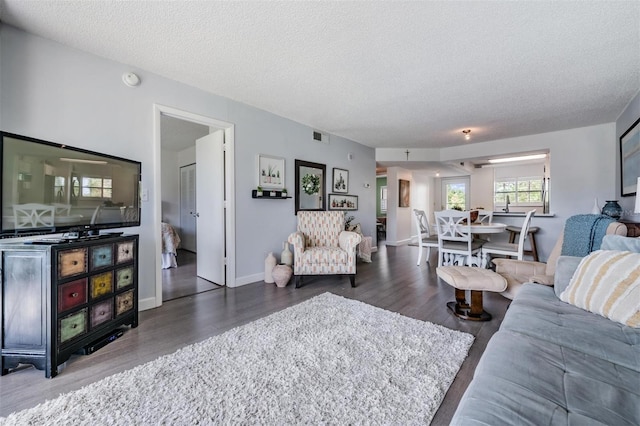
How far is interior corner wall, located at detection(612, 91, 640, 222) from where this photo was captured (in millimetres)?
3133

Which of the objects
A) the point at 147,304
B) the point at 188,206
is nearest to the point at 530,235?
the point at 147,304

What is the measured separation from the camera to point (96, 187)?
2002 mm

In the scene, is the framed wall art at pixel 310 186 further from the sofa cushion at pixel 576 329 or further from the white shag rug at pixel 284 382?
the sofa cushion at pixel 576 329

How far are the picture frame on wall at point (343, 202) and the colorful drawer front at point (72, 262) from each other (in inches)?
138

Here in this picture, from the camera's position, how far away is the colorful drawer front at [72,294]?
64.0 inches

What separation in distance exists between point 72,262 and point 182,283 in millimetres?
1923

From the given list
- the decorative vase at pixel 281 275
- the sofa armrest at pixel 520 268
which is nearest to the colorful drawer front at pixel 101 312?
the decorative vase at pixel 281 275

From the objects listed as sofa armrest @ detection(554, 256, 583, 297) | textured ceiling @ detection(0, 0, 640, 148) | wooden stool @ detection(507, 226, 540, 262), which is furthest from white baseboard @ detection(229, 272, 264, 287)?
wooden stool @ detection(507, 226, 540, 262)

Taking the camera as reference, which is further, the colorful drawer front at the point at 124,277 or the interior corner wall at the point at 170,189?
the interior corner wall at the point at 170,189

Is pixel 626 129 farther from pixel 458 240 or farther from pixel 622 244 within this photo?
pixel 622 244

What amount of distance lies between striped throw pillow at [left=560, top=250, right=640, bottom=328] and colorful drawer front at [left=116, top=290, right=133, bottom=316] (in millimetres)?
3135

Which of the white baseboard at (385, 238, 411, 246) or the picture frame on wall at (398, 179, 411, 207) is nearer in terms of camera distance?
the white baseboard at (385, 238, 411, 246)

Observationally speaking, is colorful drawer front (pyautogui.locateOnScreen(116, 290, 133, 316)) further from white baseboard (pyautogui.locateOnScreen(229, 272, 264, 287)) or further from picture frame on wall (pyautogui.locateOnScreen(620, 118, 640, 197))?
picture frame on wall (pyautogui.locateOnScreen(620, 118, 640, 197))

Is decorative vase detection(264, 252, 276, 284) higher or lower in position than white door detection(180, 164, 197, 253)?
lower
